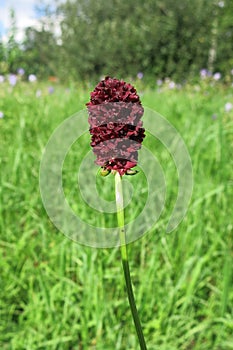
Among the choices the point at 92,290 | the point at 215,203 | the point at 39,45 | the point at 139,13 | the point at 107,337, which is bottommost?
the point at 107,337

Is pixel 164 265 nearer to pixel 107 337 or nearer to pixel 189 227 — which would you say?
pixel 189 227

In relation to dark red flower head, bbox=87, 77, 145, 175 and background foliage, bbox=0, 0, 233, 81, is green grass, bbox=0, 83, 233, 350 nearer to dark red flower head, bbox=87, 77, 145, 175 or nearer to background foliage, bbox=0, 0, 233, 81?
dark red flower head, bbox=87, 77, 145, 175

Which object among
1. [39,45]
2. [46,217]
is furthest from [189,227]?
[39,45]

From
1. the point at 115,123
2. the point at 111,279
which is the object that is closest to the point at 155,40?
the point at 111,279

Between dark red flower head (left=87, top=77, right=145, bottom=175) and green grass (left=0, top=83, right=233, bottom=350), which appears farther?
green grass (left=0, top=83, right=233, bottom=350)

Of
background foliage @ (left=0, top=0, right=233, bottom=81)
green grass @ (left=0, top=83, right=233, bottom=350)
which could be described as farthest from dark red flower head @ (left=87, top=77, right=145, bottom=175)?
background foliage @ (left=0, top=0, right=233, bottom=81)
